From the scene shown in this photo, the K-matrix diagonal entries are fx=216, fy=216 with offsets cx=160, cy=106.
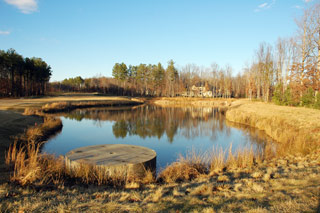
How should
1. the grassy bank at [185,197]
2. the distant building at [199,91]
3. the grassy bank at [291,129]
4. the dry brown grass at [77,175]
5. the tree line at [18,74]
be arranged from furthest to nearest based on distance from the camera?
the distant building at [199,91] < the tree line at [18,74] < the grassy bank at [291,129] < the dry brown grass at [77,175] < the grassy bank at [185,197]

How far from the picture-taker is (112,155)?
8.59 m

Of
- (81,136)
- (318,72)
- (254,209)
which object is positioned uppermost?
(318,72)

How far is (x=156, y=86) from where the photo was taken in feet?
289

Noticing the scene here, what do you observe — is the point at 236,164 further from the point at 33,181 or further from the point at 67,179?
the point at 33,181

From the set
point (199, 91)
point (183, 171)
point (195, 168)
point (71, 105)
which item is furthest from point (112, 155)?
point (199, 91)

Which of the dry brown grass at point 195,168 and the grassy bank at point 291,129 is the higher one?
the grassy bank at point 291,129

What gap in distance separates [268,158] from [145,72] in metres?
81.5

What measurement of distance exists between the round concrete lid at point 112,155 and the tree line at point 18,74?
44.2m

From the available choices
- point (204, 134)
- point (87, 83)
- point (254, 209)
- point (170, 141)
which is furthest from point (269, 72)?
point (87, 83)

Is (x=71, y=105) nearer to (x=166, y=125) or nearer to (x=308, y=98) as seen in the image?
(x=166, y=125)

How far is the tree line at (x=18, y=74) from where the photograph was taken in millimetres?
44094

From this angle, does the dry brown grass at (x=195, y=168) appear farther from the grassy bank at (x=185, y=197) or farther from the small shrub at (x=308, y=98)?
the small shrub at (x=308, y=98)

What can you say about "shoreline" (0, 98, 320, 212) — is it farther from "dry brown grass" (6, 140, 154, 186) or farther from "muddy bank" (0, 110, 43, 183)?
"muddy bank" (0, 110, 43, 183)

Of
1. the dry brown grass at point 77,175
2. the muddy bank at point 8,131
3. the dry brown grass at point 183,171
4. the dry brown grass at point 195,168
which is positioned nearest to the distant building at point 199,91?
the muddy bank at point 8,131
